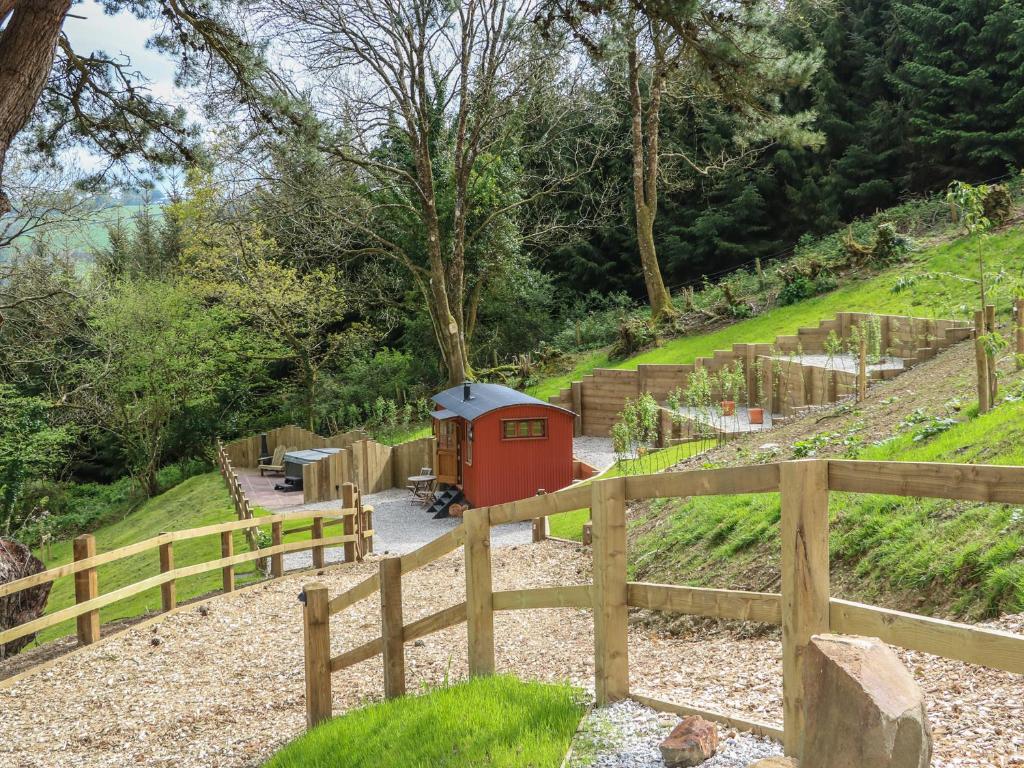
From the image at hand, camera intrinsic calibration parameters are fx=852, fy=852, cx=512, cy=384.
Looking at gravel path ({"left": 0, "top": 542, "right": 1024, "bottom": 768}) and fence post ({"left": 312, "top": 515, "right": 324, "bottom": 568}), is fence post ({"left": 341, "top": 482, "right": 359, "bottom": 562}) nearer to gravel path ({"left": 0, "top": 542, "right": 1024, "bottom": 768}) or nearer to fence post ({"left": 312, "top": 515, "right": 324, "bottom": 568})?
fence post ({"left": 312, "top": 515, "right": 324, "bottom": 568})

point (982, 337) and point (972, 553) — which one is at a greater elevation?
point (982, 337)

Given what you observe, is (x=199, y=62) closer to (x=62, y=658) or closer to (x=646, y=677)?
(x=62, y=658)

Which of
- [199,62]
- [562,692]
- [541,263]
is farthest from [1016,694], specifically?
[541,263]

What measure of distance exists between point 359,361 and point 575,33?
867 inches

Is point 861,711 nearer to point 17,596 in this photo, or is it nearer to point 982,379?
point 982,379

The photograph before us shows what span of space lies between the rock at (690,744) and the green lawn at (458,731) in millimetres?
434

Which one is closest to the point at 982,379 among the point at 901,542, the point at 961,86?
the point at 901,542

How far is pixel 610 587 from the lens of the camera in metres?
3.56

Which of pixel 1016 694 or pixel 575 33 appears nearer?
pixel 1016 694

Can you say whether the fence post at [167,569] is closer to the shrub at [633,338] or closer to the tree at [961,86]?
the shrub at [633,338]

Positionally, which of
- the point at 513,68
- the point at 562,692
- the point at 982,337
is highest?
the point at 513,68

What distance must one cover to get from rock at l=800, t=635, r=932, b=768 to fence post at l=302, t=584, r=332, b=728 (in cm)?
341

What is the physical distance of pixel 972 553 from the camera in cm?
495

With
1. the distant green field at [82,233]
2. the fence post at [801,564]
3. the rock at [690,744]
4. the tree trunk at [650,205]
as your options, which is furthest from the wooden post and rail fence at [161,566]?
the tree trunk at [650,205]
